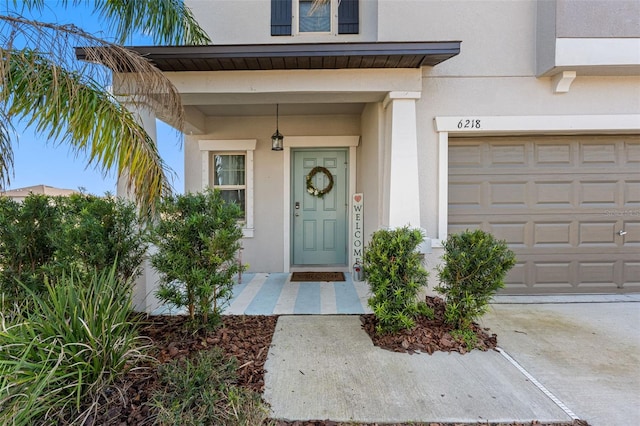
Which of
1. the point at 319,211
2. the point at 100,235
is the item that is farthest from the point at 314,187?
the point at 100,235

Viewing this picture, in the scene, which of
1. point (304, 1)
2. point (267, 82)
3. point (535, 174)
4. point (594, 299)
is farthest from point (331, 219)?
point (594, 299)

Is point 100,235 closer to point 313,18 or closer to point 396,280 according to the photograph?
point 396,280

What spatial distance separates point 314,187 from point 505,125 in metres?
3.42

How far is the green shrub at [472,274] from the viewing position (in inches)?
132

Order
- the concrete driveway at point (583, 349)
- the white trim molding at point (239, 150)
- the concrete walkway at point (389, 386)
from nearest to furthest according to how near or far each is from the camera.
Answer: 1. the concrete walkway at point (389, 386)
2. the concrete driveway at point (583, 349)
3. the white trim molding at point (239, 150)

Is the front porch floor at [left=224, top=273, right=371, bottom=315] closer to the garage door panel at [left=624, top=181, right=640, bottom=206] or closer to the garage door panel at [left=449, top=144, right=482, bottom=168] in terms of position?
the garage door panel at [left=449, top=144, right=482, bottom=168]

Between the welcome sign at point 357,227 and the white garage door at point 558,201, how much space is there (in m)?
1.67

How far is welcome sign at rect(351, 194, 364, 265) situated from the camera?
19.3 ft

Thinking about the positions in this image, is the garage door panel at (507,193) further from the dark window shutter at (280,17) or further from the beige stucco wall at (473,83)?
the dark window shutter at (280,17)

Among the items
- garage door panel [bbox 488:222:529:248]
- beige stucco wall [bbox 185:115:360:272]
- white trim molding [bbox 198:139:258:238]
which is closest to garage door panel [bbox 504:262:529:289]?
garage door panel [bbox 488:222:529:248]

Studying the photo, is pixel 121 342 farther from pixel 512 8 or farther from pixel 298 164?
pixel 512 8

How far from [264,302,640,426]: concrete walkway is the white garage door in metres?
1.15

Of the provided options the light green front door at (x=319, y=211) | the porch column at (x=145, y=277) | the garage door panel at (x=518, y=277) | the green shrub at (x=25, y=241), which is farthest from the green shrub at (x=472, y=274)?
the green shrub at (x=25, y=241)

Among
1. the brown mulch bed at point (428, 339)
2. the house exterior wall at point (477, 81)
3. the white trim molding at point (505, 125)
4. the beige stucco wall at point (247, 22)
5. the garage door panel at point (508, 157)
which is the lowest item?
the brown mulch bed at point (428, 339)
